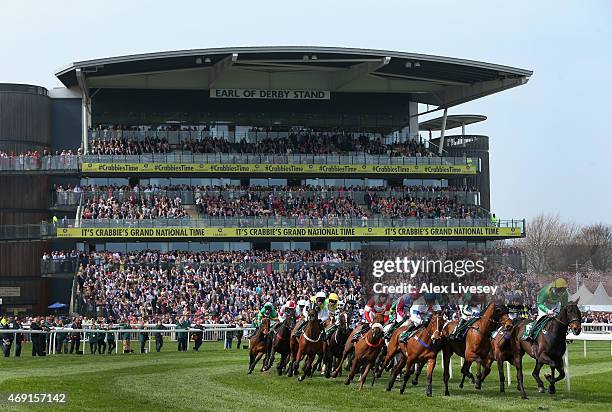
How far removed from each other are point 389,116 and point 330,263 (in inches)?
533

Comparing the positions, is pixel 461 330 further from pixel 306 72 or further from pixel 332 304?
pixel 306 72

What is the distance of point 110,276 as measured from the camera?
50.3 m

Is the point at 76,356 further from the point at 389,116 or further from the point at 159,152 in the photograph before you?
the point at 389,116

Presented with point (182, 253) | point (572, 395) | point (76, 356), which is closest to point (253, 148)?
point (182, 253)

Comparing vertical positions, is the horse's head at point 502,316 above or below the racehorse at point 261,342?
above

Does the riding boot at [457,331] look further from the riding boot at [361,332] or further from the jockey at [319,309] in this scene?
the jockey at [319,309]

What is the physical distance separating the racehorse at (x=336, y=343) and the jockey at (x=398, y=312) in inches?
39.4

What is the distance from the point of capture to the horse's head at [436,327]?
1834cm

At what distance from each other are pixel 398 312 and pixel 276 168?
36867mm

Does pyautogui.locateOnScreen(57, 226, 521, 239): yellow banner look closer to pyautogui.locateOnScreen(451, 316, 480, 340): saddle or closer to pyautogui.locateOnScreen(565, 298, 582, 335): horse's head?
pyautogui.locateOnScreen(451, 316, 480, 340): saddle

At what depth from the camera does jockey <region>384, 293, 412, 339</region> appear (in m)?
20.5

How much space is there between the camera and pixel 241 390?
1956 centimetres

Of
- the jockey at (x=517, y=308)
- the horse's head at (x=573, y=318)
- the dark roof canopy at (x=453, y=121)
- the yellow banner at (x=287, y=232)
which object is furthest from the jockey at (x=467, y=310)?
the dark roof canopy at (x=453, y=121)

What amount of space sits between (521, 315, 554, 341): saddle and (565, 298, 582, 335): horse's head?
567 millimetres
